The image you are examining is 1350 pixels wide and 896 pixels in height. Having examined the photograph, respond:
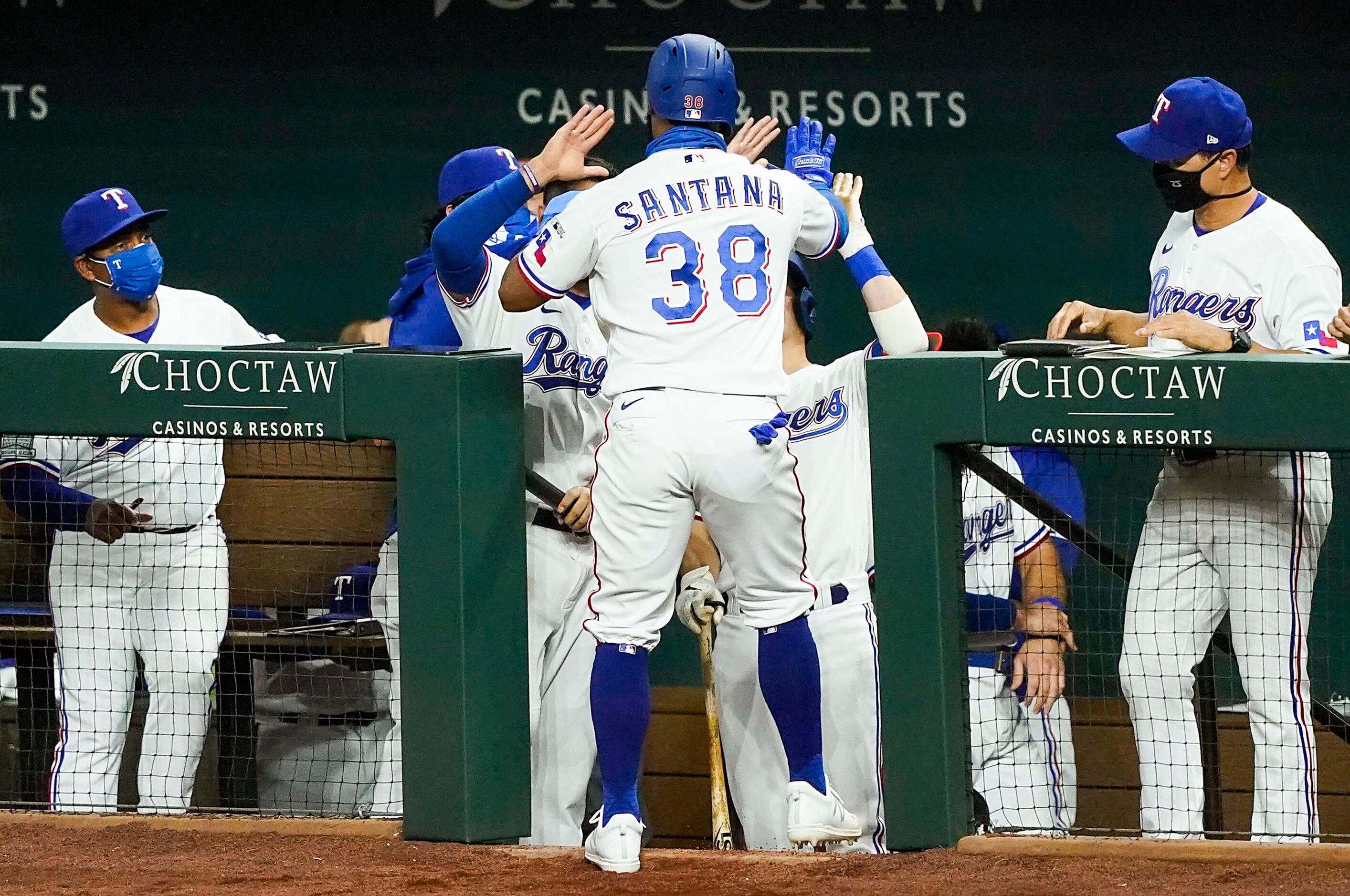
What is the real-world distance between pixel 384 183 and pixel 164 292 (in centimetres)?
142

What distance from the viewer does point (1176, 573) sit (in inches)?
140

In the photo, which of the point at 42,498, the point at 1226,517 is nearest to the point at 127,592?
the point at 42,498

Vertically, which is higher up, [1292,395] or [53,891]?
[1292,395]

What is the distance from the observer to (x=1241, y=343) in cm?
325

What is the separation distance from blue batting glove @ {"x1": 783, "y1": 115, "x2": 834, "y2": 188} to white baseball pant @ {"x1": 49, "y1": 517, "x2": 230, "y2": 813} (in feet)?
4.83

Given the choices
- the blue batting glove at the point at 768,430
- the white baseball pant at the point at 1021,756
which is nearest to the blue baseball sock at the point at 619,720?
the blue batting glove at the point at 768,430

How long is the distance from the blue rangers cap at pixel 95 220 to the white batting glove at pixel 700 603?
160 cm

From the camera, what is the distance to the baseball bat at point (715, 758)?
3.84m

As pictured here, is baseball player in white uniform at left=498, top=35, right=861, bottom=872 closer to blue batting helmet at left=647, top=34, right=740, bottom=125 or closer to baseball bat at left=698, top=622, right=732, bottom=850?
blue batting helmet at left=647, top=34, right=740, bottom=125

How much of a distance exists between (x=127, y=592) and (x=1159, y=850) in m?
2.24

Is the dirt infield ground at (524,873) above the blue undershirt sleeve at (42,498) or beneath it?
beneath

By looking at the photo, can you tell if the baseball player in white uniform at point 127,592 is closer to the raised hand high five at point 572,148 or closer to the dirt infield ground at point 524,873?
the dirt infield ground at point 524,873

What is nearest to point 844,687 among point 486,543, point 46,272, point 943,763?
point 943,763

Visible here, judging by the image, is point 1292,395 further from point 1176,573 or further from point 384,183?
point 384,183
